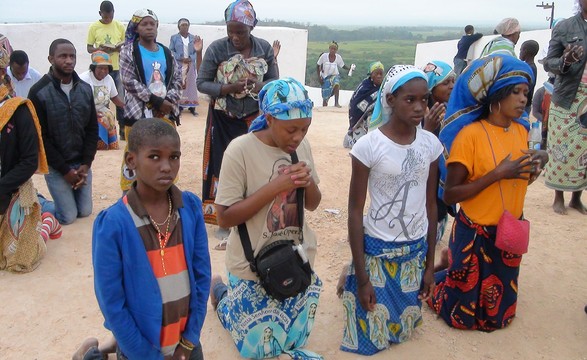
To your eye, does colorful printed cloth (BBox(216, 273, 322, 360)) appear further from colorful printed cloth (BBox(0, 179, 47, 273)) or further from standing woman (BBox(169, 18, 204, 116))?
standing woman (BBox(169, 18, 204, 116))

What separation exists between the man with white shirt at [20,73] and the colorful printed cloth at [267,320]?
506cm

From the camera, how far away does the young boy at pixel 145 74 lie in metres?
4.66

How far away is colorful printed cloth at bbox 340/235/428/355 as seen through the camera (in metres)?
2.94

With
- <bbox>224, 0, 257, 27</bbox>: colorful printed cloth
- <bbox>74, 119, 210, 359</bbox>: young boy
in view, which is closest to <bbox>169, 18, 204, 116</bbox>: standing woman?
<bbox>224, 0, 257, 27</bbox>: colorful printed cloth

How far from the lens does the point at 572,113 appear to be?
525cm

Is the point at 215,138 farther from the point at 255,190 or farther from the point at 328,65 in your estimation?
the point at 328,65

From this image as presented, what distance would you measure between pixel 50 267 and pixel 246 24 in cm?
251

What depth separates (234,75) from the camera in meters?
4.31

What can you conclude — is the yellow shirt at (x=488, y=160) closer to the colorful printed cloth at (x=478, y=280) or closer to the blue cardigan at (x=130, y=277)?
the colorful printed cloth at (x=478, y=280)

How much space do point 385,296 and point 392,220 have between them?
48 cm

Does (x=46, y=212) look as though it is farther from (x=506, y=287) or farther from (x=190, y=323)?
(x=506, y=287)

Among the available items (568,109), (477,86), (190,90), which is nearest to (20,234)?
(477,86)

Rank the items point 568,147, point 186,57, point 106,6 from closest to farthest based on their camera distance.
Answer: point 568,147, point 106,6, point 186,57

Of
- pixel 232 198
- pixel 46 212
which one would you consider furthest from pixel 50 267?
pixel 232 198
